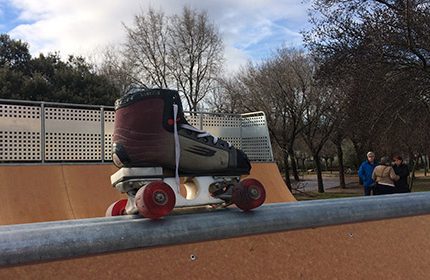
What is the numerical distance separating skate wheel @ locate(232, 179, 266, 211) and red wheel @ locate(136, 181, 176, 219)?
39cm

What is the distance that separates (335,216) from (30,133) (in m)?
8.37

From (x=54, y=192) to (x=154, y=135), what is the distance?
668 cm

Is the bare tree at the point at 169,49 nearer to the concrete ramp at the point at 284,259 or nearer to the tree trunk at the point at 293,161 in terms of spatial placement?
the tree trunk at the point at 293,161

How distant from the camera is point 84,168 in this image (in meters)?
9.55

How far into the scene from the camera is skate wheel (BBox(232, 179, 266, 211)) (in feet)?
8.20

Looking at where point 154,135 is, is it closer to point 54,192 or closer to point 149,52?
point 54,192

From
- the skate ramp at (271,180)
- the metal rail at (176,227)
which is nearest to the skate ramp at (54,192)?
the skate ramp at (271,180)

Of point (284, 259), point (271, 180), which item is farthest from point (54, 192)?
point (284, 259)

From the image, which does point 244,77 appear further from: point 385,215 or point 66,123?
point 385,215

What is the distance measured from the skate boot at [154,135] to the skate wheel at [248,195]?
33 centimetres

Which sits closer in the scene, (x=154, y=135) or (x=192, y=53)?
(x=154, y=135)

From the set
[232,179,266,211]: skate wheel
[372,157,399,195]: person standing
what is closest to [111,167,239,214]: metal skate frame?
[232,179,266,211]: skate wheel

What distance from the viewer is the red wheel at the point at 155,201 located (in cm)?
219

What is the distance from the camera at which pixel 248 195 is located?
251 centimetres
